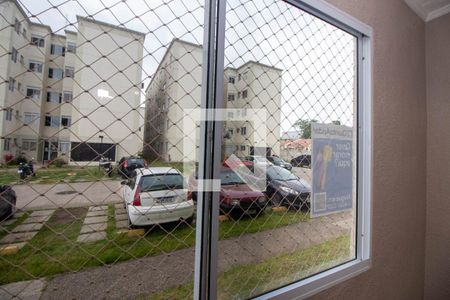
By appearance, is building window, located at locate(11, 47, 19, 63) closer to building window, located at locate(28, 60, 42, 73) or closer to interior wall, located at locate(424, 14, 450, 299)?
building window, located at locate(28, 60, 42, 73)

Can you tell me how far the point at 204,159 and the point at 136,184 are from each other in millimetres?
191

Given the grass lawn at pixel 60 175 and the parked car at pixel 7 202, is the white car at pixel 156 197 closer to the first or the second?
the grass lawn at pixel 60 175

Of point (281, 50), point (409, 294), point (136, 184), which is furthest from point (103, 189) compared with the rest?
point (409, 294)

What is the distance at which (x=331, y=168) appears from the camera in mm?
944

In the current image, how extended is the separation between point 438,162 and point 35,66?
6.17 feet

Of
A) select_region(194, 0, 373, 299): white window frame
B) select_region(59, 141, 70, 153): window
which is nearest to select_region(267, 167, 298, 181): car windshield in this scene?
select_region(194, 0, 373, 299): white window frame

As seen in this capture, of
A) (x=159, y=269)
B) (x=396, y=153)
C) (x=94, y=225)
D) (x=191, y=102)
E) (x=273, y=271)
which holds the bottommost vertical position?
(x=273, y=271)

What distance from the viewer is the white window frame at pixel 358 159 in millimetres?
612

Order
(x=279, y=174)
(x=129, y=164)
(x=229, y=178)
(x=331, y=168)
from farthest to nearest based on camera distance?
(x=331, y=168) < (x=279, y=174) < (x=229, y=178) < (x=129, y=164)

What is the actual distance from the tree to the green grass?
1.48 ft

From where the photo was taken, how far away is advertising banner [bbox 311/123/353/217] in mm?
905

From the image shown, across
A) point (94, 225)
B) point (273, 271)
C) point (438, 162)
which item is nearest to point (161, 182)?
point (94, 225)

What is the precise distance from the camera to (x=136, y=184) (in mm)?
534

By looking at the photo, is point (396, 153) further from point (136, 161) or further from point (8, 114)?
point (8, 114)
